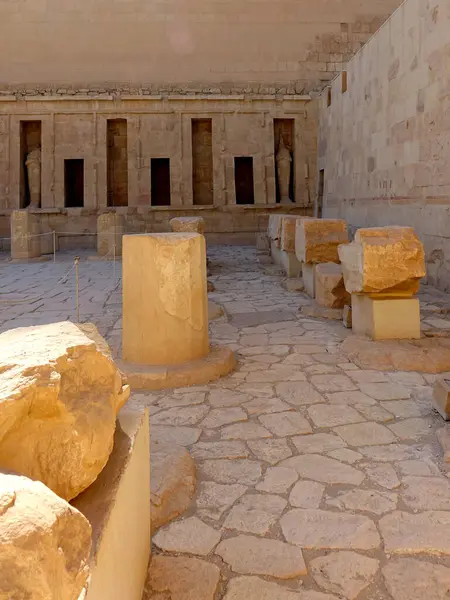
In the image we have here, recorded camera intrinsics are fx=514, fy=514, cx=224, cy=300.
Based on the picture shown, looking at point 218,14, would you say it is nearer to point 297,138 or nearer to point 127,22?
point 127,22

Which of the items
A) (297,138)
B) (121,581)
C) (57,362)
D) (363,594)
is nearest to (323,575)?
(363,594)

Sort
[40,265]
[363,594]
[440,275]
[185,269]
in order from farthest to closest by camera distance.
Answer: [40,265] → [440,275] → [185,269] → [363,594]

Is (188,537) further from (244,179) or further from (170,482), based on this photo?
(244,179)

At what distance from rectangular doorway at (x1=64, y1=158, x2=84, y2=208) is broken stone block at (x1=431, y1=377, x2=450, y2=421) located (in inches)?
578

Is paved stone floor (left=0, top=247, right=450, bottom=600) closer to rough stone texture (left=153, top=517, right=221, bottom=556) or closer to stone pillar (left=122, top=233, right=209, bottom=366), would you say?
rough stone texture (left=153, top=517, right=221, bottom=556)

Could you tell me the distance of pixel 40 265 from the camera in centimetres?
1180

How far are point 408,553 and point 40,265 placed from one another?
11.0m

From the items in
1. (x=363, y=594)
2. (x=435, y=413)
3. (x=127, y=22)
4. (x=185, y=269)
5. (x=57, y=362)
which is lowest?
(x=363, y=594)

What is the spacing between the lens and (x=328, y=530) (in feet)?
7.80

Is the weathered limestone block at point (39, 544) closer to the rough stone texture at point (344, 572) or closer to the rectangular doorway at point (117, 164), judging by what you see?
the rough stone texture at point (344, 572)

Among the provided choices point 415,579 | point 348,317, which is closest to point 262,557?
point 415,579

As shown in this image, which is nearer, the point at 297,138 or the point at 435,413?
the point at 435,413

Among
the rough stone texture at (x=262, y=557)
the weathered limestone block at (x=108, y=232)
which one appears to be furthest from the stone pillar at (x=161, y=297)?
the weathered limestone block at (x=108, y=232)

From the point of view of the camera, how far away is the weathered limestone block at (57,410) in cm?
133
